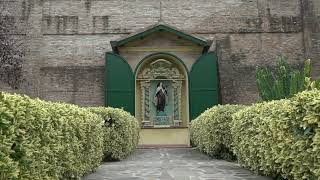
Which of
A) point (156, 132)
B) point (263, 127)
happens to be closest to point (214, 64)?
point (156, 132)

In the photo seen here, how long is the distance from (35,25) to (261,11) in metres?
10.4

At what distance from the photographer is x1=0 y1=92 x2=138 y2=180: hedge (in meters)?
3.53

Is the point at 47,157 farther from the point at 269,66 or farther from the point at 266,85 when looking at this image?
the point at 269,66

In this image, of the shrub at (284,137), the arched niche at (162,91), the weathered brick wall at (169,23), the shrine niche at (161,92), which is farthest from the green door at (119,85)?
the shrub at (284,137)

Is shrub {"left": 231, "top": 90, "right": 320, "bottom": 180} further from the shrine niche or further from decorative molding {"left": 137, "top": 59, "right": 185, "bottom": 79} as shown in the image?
decorative molding {"left": 137, "top": 59, "right": 185, "bottom": 79}

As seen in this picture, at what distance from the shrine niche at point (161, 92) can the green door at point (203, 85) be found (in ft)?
3.33

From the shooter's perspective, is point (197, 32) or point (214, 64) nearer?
point (214, 64)

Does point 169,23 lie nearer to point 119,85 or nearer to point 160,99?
point 160,99

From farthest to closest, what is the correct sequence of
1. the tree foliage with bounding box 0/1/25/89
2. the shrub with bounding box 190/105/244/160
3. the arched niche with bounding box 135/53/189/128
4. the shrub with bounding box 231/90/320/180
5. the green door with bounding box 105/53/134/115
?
the arched niche with bounding box 135/53/189/128 → the green door with bounding box 105/53/134/115 → the tree foliage with bounding box 0/1/25/89 → the shrub with bounding box 190/105/244/160 → the shrub with bounding box 231/90/320/180

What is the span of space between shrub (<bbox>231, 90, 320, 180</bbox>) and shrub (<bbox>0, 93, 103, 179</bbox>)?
271cm

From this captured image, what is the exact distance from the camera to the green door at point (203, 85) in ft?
60.2

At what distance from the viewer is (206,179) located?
6879 mm

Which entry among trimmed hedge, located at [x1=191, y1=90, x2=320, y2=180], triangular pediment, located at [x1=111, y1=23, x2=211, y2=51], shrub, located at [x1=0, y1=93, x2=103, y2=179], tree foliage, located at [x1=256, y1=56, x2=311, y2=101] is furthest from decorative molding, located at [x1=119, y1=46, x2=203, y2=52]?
shrub, located at [x1=0, y1=93, x2=103, y2=179]

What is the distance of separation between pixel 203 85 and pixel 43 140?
14.0m
